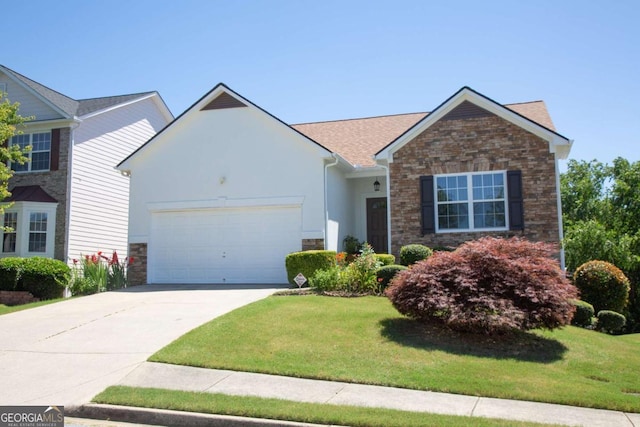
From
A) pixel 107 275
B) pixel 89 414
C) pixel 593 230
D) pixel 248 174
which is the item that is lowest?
pixel 89 414

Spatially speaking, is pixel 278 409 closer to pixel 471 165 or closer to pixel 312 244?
pixel 312 244

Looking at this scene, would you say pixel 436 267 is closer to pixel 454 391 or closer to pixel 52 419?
pixel 454 391

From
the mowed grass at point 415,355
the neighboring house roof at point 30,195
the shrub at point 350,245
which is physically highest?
the neighboring house roof at point 30,195

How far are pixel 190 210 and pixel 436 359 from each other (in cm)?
1216

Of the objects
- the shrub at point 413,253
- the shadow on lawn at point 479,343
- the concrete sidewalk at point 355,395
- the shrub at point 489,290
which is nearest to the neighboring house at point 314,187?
the shrub at point 413,253

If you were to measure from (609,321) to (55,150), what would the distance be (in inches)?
761

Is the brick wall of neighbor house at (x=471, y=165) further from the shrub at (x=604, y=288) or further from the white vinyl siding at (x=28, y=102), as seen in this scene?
the white vinyl siding at (x=28, y=102)

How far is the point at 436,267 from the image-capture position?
1079cm

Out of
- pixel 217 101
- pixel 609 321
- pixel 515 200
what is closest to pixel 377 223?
pixel 515 200

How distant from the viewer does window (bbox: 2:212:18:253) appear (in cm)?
2042

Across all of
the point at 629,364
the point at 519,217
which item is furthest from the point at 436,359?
the point at 519,217

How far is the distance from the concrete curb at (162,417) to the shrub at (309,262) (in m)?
9.12

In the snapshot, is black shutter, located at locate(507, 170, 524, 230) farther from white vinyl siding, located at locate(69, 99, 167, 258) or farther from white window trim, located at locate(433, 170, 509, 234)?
white vinyl siding, located at locate(69, 99, 167, 258)

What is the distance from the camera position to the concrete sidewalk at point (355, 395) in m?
6.65
